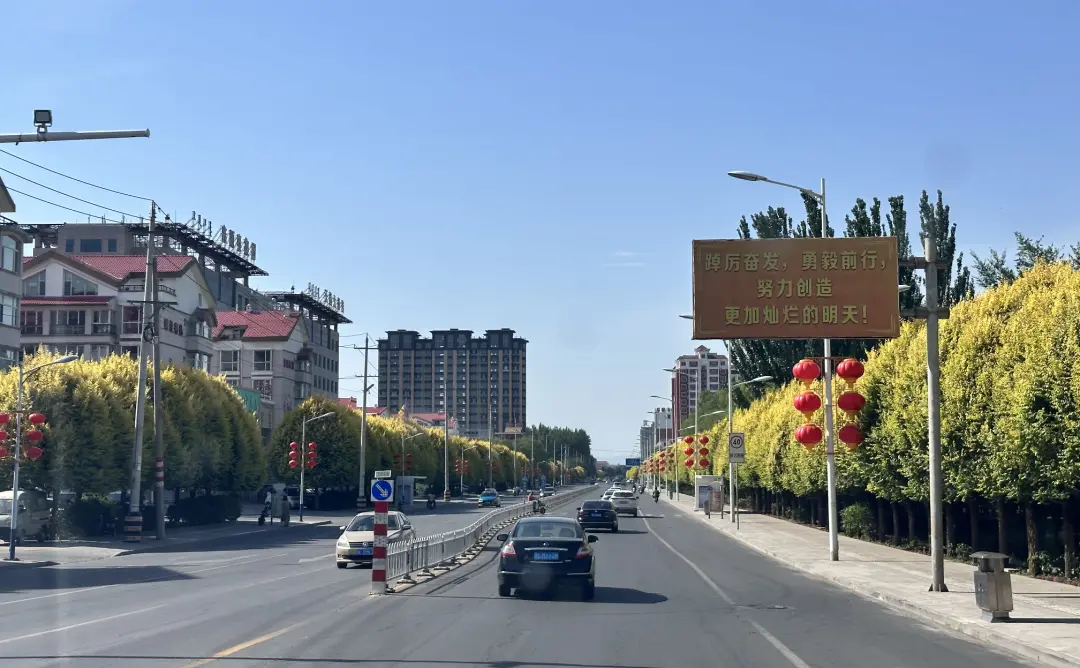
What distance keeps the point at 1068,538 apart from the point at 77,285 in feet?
253

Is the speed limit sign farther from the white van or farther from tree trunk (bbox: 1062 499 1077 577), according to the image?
the white van

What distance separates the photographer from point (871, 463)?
3528 centimetres

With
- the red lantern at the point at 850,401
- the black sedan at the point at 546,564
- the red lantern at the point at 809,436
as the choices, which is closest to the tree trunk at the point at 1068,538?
Answer: the red lantern at the point at 850,401

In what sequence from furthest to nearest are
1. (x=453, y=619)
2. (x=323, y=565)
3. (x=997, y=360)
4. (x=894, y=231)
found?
(x=894, y=231) → (x=323, y=565) → (x=997, y=360) → (x=453, y=619)

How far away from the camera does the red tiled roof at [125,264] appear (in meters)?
Result: 85.1

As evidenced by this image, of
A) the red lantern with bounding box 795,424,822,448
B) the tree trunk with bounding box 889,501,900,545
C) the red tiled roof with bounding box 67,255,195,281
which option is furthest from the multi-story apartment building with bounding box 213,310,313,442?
the red lantern with bounding box 795,424,822,448

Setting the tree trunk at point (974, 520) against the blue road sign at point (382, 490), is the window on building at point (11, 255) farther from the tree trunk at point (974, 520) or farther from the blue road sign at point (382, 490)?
the tree trunk at point (974, 520)

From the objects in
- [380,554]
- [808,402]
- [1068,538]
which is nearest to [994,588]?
[1068,538]

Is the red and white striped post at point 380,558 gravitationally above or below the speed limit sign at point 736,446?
below

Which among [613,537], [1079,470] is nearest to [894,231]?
[613,537]

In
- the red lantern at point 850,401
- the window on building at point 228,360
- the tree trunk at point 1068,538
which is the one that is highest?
the window on building at point 228,360

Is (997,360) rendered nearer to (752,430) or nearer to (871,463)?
(871,463)

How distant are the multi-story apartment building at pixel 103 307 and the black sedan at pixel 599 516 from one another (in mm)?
39286

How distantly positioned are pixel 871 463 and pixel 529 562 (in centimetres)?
1836
